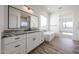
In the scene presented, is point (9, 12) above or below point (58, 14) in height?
below

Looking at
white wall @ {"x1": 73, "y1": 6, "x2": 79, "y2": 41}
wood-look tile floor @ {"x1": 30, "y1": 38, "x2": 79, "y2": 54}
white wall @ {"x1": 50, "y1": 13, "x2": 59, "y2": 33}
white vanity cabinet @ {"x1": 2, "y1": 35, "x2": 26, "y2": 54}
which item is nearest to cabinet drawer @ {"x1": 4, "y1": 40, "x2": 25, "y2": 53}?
white vanity cabinet @ {"x1": 2, "y1": 35, "x2": 26, "y2": 54}

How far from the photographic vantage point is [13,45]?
5.62 feet

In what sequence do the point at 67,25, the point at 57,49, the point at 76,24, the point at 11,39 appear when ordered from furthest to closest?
the point at 76,24
the point at 67,25
the point at 57,49
the point at 11,39

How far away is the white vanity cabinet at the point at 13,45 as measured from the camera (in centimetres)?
150

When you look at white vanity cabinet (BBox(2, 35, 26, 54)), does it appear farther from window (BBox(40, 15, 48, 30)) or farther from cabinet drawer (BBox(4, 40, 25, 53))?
window (BBox(40, 15, 48, 30))

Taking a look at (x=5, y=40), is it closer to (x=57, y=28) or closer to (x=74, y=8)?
(x=57, y=28)

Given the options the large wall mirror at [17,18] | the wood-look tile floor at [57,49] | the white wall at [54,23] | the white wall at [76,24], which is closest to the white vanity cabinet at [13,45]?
the large wall mirror at [17,18]

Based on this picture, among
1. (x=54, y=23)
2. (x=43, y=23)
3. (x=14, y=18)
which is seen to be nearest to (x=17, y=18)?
(x=14, y=18)

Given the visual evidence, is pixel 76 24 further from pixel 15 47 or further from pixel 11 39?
pixel 11 39

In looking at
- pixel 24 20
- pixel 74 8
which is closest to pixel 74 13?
pixel 74 8

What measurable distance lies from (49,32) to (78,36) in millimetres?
1817

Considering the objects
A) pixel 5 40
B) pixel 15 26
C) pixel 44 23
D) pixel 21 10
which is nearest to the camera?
pixel 5 40
